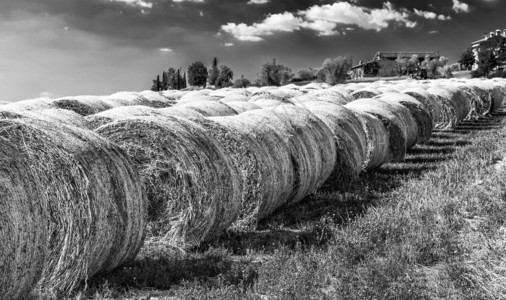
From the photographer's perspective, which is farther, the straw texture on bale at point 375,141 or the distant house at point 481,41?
the distant house at point 481,41

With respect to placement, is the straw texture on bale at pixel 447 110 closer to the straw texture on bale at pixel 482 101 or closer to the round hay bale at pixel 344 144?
the straw texture on bale at pixel 482 101

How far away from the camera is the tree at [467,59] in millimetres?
153125

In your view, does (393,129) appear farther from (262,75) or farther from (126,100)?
(262,75)

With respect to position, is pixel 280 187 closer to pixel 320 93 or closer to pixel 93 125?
pixel 93 125

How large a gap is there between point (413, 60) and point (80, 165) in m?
154

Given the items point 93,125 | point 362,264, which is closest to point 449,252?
point 362,264

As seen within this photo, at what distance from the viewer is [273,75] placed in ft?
328

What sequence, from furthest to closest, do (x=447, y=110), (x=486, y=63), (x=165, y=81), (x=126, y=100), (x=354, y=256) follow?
(x=486, y=63)
(x=165, y=81)
(x=447, y=110)
(x=126, y=100)
(x=354, y=256)

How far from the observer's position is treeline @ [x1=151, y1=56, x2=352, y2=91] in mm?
100125

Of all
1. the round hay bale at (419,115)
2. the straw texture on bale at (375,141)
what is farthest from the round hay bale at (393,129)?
the round hay bale at (419,115)

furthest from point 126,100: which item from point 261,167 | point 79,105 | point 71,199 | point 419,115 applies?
point 71,199

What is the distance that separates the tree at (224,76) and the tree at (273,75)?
45.7 ft

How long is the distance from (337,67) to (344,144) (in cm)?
10189

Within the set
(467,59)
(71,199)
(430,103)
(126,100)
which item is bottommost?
(71,199)
